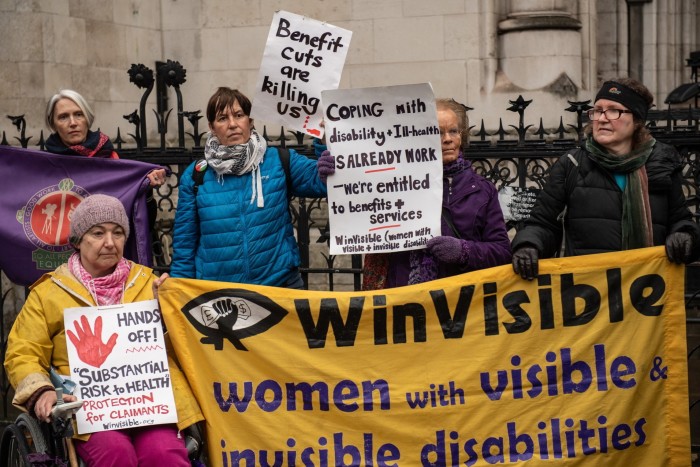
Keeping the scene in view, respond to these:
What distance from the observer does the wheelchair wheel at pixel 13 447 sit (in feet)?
19.3

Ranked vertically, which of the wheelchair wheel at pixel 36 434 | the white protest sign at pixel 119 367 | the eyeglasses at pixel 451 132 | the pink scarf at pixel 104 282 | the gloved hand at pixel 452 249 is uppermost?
the eyeglasses at pixel 451 132

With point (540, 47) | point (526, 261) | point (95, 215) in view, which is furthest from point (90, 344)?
point (540, 47)

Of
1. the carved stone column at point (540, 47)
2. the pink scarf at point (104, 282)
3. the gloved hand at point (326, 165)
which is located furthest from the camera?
the carved stone column at point (540, 47)

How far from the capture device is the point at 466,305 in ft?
20.5

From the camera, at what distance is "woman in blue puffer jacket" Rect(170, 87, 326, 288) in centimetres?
645

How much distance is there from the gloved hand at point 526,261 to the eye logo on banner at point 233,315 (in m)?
1.17

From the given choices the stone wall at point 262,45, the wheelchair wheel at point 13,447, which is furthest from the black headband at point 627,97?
the stone wall at point 262,45

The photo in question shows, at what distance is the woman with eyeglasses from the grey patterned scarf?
4.49ft

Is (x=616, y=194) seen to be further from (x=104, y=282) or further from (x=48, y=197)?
(x=48, y=197)

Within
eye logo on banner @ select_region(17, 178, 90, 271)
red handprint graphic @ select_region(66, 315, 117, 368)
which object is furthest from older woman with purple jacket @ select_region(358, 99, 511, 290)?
eye logo on banner @ select_region(17, 178, 90, 271)

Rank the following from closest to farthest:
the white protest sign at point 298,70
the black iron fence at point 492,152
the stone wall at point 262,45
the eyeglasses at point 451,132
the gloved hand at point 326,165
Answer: the eyeglasses at point 451,132 → the gloved hand at point 326,165 → the white protest sign at point 298,70 → the black iron fence at point 492,152 → the stone wall at point 262,45

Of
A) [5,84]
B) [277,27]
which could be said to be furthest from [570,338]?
[5,84]

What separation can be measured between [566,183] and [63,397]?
2.59 meters

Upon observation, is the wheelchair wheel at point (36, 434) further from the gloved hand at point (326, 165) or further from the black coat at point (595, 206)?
the black coat at point (595, 206)
